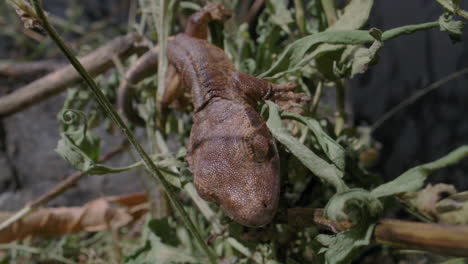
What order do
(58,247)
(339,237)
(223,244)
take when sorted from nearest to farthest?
(339,237) → (223,244) → (58,247)

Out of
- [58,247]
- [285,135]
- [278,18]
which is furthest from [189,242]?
[58,247]

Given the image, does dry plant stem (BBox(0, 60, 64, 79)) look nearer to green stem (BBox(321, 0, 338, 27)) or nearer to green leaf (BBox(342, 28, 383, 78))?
green stem (BBox(321, 0, 338, 27))

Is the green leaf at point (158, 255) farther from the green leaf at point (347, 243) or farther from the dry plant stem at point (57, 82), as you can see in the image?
the dry plant stem at point (57, 82)

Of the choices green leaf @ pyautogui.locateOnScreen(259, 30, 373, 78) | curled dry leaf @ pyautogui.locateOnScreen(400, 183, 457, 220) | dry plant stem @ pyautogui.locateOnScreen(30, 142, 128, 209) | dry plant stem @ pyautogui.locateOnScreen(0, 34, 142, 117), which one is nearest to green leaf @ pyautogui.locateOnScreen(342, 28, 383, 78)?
green leaf @ pyautogui.locateOnScreen(259, 30, 373, 78)

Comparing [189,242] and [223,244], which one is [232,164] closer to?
[223,244]

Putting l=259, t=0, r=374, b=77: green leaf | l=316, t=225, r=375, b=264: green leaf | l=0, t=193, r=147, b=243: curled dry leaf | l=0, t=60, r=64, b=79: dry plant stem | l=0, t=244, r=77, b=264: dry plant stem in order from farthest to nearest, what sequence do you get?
l=0, t=60, r=64, b=79: dry plant stem, l=0, t=193, r=147, b=243: curled dry leaf, l=0, t=244, r=77, b=264: dry plant stem, l=259, t=0, r=374, b=77: green leaf, l=316, t=225, r=375, b=264: green leaf
